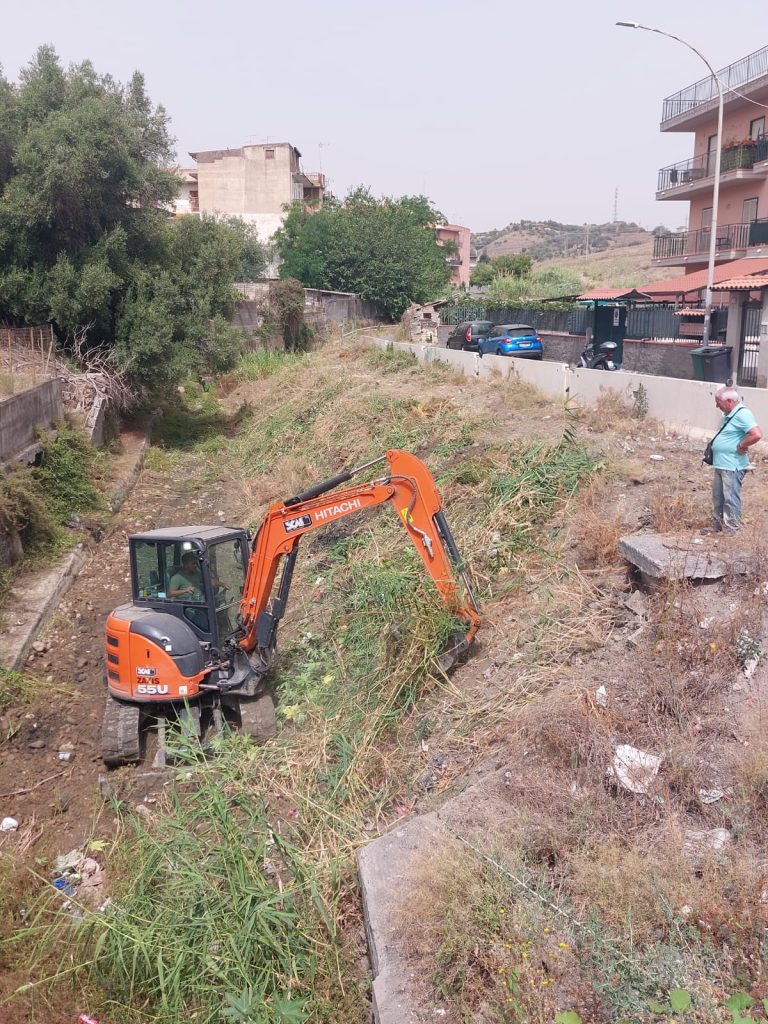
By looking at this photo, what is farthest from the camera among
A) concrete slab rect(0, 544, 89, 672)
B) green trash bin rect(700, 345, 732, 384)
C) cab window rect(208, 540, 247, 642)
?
green trash bin rect(700, 345, 732, 384)

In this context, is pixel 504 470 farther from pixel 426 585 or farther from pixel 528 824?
pixel 528 824

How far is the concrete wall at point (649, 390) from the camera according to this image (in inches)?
472

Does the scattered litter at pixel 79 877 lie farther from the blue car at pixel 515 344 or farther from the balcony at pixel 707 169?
the balcony at pixel 707 169

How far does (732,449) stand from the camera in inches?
313

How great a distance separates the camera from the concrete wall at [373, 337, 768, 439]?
12.0 m

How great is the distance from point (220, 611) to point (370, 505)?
6.23ft

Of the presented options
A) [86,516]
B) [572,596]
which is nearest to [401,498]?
[572,596]

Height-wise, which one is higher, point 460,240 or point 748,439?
point 460,240

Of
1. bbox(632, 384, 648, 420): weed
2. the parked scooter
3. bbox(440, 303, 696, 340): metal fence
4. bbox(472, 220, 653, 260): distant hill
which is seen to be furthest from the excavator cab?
bbox(472, 220, 653, 260): distant hill

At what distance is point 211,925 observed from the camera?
202 inches

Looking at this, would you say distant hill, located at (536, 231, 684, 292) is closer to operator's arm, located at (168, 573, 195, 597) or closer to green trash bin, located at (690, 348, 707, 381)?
green trash bin, located at (690, 348, 707, 381)

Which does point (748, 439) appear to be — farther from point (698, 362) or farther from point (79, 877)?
point (698, 362)

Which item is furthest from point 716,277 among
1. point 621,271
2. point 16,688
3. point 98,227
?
point 621,271

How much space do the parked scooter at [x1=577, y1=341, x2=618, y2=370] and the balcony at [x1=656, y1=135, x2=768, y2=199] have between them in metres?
12.9
